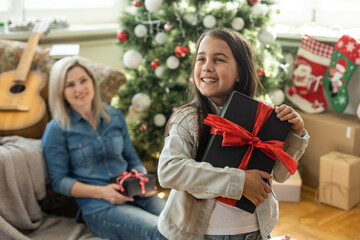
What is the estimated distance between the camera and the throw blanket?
1.93 meters

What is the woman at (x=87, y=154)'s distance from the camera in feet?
6.50

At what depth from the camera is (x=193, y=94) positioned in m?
1.37

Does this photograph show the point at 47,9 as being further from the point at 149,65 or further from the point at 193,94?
the point at 193,94

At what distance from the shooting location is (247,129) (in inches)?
44.7

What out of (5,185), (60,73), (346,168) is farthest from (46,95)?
(346,168)

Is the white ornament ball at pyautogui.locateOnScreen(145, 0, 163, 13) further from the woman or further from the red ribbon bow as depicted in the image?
the red ribbon bow

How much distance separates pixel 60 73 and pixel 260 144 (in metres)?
1.23

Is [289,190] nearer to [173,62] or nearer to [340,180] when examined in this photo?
[340,180]

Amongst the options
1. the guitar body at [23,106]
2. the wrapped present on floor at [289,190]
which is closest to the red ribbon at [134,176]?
the guitar body at [23,106]

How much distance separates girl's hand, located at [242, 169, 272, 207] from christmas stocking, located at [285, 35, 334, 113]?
1855 mm

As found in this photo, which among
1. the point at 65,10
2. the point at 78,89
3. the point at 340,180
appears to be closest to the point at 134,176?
the point at 78,89

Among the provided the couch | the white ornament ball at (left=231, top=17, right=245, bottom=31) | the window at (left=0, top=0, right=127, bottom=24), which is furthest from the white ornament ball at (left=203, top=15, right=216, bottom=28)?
the window at (left=0, top=0, right=127, bottom=24)

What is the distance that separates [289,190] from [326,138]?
41 centimetres

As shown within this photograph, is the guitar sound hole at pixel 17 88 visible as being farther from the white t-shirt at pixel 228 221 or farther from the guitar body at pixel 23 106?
the white t-shirt at pixel 228 221
